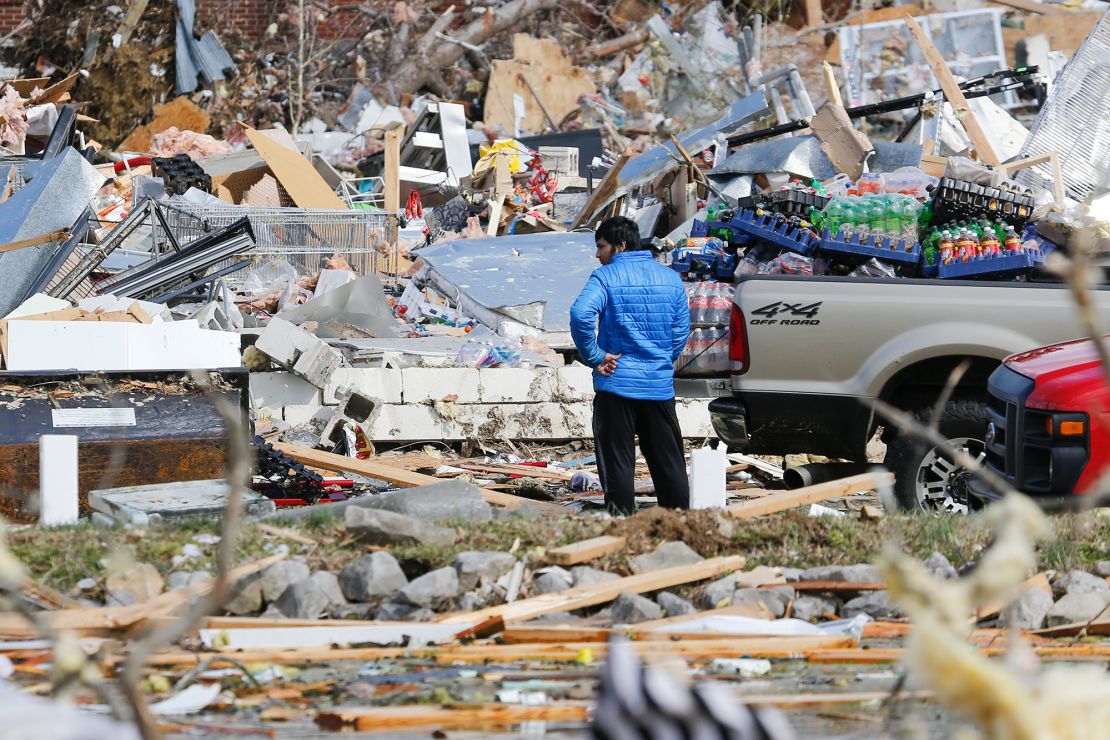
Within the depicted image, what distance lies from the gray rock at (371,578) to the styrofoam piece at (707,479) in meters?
2.50

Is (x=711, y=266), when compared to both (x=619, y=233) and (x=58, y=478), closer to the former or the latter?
(x=619, y=233)

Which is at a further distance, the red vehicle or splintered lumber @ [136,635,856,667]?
the red vehicle

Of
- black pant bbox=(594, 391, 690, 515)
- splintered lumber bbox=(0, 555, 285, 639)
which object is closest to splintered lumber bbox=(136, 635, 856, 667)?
splintered lumber bbox=(0, 555, 285, 639)

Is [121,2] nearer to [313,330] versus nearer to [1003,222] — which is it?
[313,330]

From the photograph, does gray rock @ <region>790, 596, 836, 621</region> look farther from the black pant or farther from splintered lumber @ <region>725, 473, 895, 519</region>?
the black pant

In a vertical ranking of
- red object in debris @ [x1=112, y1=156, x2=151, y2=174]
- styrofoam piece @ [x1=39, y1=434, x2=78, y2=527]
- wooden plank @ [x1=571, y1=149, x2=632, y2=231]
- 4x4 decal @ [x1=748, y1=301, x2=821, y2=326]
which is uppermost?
red object in debris @ [x1=112, y1=156, x2=151, y2=174]

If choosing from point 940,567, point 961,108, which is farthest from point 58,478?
point 961,108

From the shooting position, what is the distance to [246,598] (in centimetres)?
528

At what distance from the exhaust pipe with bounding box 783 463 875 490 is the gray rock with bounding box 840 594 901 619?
2459mm

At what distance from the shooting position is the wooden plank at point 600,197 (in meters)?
16.1

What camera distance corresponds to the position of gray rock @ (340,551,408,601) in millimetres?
5406

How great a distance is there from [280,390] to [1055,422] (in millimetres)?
6470

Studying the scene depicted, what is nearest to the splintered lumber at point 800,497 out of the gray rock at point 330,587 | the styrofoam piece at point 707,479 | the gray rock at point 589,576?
the styrofoam piece at point 707,479

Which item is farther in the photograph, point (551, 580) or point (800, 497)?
point (800, 497)
